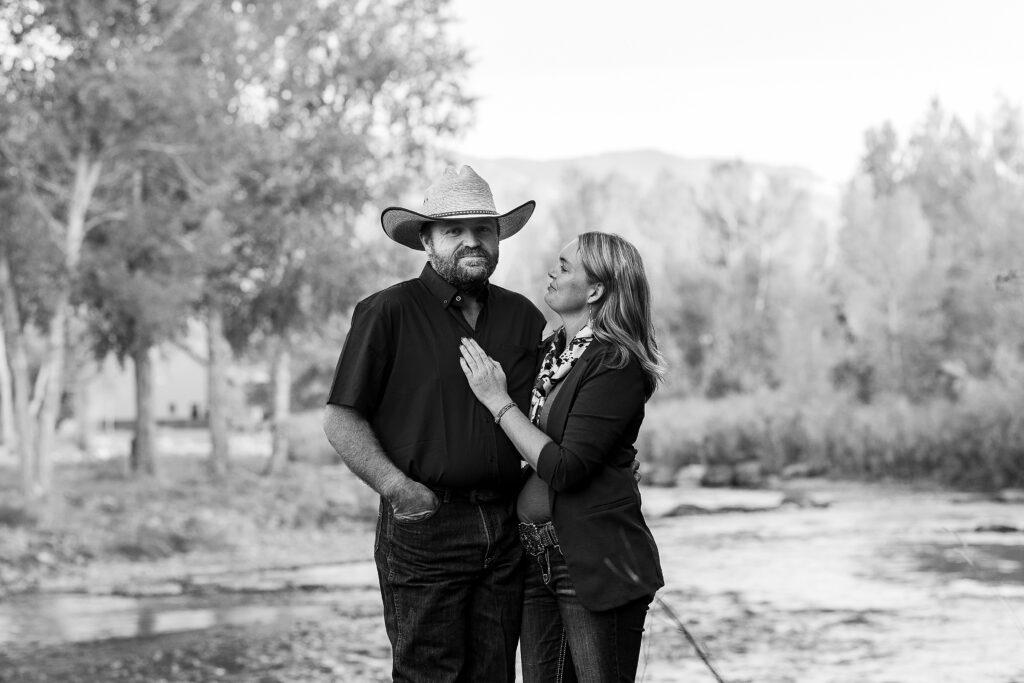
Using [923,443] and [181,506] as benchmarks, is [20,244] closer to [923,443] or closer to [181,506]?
[181,506]

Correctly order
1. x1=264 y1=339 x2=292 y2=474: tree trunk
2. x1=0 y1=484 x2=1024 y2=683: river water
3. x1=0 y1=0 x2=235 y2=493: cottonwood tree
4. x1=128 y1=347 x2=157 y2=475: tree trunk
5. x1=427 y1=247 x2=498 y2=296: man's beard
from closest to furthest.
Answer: x1=427 y1=247 x2=498 y2=296: man's beard < x1=0 y1=484 x2=1024 y2=683: river water < x1=0 y1=0 x2=235 y2=493: cottonwood tree < x1=128 y1=347 x2=157 y2=475: tree trunk < x1=264 y1=339 x2=292 y2=474: tree trunk

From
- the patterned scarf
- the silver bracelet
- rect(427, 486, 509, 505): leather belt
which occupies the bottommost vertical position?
rect(427, 486, 509, 505): leather belt

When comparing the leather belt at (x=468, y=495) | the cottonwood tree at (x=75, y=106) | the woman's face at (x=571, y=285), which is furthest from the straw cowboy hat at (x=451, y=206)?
the cottonwood tree at (x=75, y=106)

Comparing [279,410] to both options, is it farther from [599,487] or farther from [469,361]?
[599,487]

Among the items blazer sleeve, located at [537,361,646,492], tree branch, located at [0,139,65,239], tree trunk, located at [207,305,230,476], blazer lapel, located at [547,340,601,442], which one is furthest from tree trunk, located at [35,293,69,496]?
blazer sleeve, located at [537,361,646,492]

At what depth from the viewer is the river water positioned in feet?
30.6

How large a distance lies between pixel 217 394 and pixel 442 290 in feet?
79.8

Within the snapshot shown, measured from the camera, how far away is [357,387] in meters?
3.88

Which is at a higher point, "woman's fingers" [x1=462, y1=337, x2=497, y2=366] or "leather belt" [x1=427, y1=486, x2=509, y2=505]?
"woman's fingers" [x1=462, y1=337, x2=497, y2=366]

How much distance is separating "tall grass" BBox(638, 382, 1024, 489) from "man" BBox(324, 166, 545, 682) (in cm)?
2355

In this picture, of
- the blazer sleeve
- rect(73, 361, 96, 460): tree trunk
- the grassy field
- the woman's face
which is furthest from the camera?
rect(73, 361, 96, 460): tree trunk

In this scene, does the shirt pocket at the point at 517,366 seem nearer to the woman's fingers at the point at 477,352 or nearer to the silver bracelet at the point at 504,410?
the woman's fingers at the point at 477,352

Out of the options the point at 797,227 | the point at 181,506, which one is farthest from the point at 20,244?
the point at 797,227

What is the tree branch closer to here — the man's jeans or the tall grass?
the man's jeans
